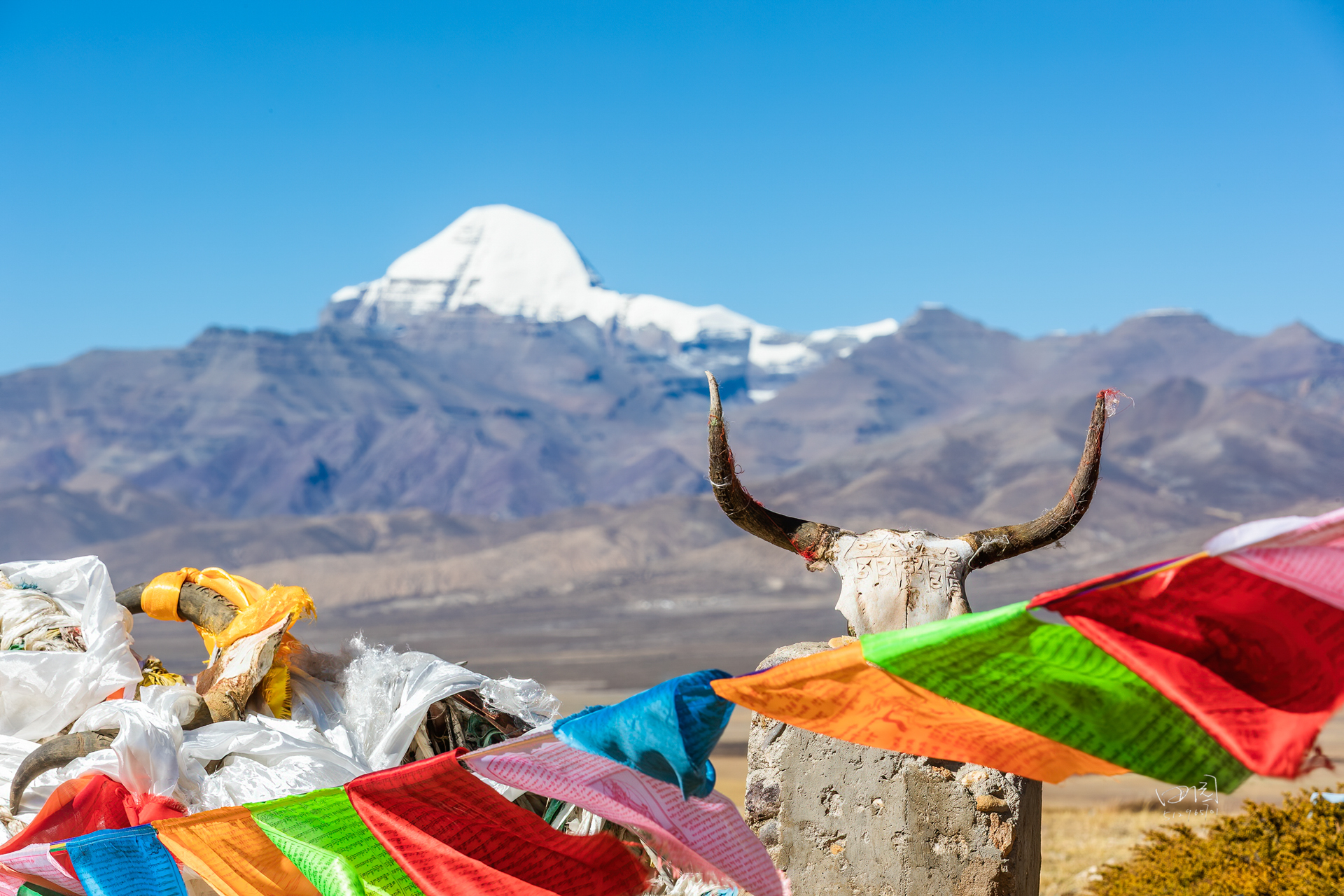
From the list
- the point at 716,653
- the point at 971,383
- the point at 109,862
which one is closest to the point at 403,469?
the point at 971,383

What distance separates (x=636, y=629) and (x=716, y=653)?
10.4 meters

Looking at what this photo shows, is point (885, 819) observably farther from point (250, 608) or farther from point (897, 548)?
point (250, 608)

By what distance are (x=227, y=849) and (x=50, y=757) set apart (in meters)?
1.18

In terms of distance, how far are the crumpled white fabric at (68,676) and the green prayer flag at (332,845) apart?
183 cm

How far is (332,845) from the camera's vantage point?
3.35 meters

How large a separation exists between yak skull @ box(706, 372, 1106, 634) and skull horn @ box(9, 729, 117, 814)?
2.33m

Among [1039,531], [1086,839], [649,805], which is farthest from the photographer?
[1086,839]

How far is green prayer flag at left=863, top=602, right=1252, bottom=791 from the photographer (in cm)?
229

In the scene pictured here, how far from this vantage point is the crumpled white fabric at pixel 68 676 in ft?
15.9

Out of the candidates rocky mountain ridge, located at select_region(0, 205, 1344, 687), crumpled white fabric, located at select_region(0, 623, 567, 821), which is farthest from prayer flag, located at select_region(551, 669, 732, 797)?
rocky mountain ridge, located at select_region(0, 205, 1344, 687)

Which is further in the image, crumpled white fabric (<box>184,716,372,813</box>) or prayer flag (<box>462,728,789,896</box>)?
crumpled white fabric (<box>184,716,372,813</box>)

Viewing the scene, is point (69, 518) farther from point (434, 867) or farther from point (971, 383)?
point (971, 383)

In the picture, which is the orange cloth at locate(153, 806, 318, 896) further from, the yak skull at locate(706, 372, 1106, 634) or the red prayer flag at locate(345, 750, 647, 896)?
the yak skull at locate(706, 372, 1106, 634)

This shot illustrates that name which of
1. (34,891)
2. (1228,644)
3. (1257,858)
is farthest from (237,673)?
(1257,858)
